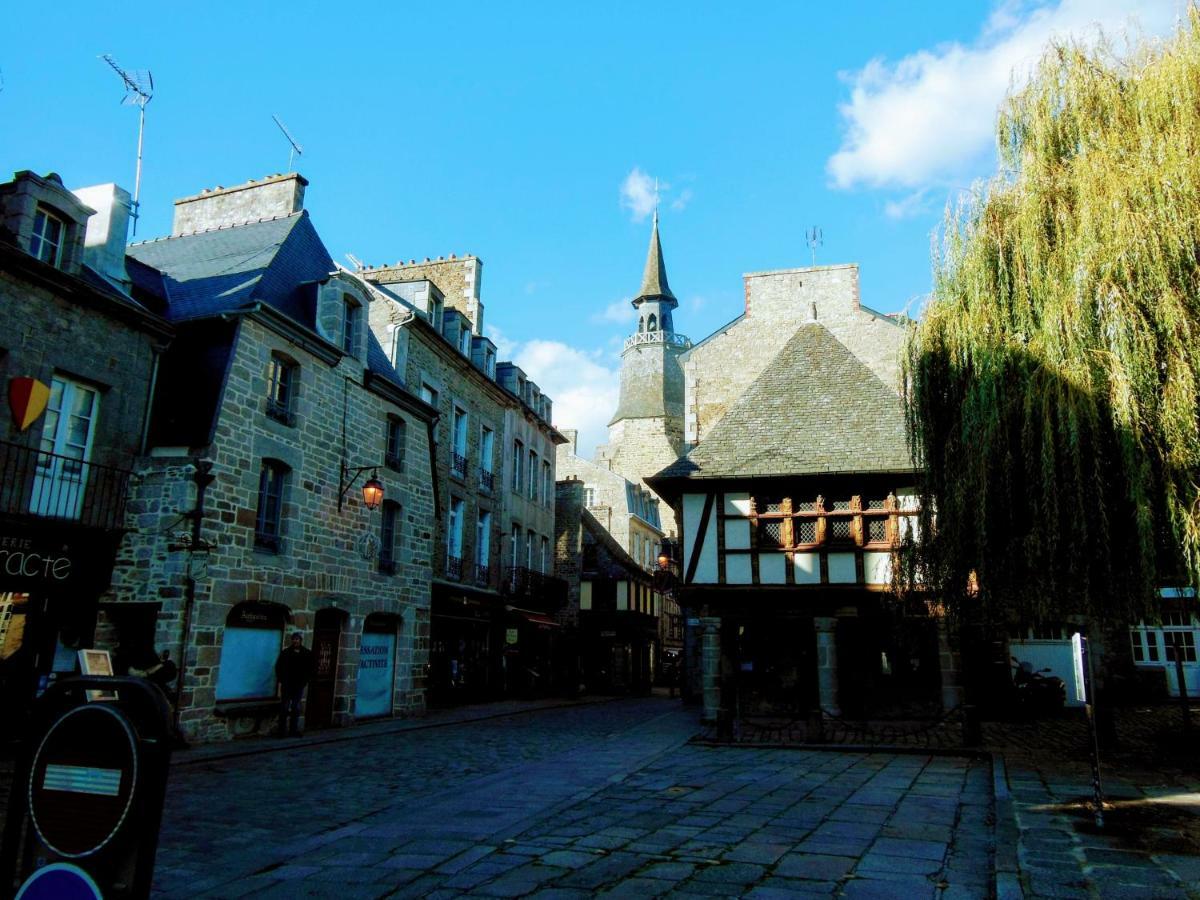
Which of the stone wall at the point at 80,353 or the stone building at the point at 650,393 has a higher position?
the stone building at the point at 650,393

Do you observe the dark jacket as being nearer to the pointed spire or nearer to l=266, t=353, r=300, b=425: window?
l=266, t=353, r=300, b=425: window

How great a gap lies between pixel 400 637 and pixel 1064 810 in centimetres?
1309

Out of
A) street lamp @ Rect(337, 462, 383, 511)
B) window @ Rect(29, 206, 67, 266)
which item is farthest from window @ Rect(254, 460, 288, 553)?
window @ Rect(29, 206, 67, 266)

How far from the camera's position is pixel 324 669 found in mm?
15070

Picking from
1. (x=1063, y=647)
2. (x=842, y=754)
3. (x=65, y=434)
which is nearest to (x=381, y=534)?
(x=65, y=434)

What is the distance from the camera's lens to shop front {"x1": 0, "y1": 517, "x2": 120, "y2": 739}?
34.0 feet

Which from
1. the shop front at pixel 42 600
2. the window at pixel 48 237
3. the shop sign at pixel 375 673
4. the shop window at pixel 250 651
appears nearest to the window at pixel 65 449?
the shop front at pixel 42 600

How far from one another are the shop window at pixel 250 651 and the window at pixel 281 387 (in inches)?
121

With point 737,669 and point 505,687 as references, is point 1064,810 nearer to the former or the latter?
point 737,669

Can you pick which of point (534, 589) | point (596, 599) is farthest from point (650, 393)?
point (534, 589)

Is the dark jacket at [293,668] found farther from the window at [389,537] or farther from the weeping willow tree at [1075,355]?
the weeping willow tree at [1075,355]

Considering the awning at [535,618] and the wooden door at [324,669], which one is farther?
the awning at [535,618]

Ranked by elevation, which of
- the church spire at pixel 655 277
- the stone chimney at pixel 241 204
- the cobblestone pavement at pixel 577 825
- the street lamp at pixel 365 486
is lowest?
the cobblestone pavement at pixel 577 825

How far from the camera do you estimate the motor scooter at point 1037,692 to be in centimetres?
1675
